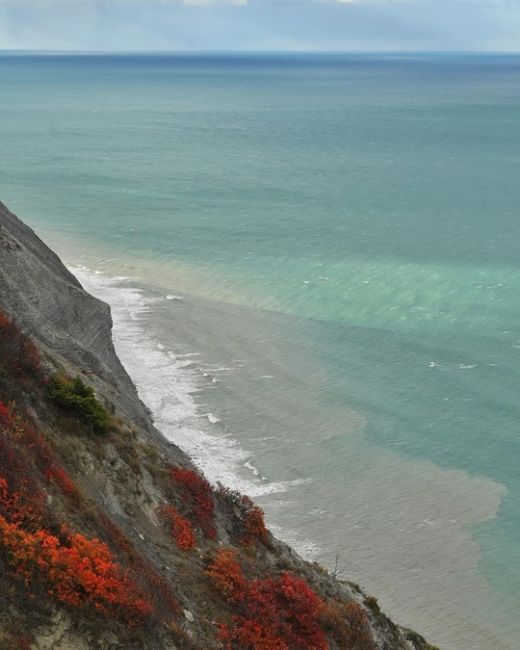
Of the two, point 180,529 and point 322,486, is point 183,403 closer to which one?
point 322,486

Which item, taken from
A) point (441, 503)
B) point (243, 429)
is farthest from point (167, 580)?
point (243, 429)

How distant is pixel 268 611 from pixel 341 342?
40962 millimetres

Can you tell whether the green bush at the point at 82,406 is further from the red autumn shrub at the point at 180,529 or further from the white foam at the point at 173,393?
the white foam at the point at 173,393

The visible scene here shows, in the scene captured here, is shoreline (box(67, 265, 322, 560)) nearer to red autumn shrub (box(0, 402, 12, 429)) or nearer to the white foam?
the white foam

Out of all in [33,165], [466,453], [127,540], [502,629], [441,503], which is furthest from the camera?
[33,165]

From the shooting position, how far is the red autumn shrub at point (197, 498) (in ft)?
81.1

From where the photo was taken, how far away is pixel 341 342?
204 feet

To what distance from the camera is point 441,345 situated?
6116 cm

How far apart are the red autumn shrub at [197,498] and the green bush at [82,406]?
7.94 ft

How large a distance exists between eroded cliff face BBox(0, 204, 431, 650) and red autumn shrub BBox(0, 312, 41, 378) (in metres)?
0.05

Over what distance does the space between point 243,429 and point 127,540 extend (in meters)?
27.2

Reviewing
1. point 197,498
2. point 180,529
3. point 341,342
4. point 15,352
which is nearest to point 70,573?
Result: point 180,529

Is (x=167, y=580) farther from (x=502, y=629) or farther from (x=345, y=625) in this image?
(x=502, y=629)

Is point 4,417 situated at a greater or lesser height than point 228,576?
greater
